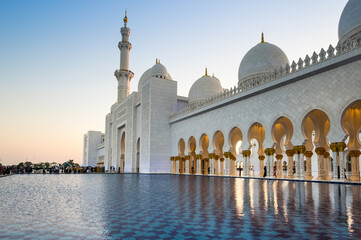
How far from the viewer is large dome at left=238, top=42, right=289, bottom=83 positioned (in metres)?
15.2

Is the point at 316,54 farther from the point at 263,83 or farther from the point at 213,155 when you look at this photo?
the point at 213,155

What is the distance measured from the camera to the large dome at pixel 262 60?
15156mm

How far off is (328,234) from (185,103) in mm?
19655

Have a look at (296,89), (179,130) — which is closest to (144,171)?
(179,130)

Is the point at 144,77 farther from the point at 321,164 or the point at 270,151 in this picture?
the point at 321,164

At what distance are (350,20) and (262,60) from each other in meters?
4.98

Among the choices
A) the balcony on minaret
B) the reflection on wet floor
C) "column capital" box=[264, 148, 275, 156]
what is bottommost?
the reflection on wet floor

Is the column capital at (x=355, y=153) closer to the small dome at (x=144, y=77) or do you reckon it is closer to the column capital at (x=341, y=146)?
the column capital at (x=341, y=146)

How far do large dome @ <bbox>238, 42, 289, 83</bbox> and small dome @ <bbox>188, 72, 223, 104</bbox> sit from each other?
4.93m

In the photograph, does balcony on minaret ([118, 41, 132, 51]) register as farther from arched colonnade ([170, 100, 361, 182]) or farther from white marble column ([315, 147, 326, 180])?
white marble column ([315, 147, 326, 180])

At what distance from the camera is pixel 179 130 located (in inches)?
755

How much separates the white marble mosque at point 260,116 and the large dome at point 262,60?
0.17ft

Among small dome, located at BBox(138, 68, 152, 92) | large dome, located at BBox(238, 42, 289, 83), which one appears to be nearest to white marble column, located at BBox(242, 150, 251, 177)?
large dome, located at BBox(238, 42, 289, 83)

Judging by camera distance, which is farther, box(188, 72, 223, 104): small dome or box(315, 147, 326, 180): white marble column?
box(188, 72, 223, 104): small dome
